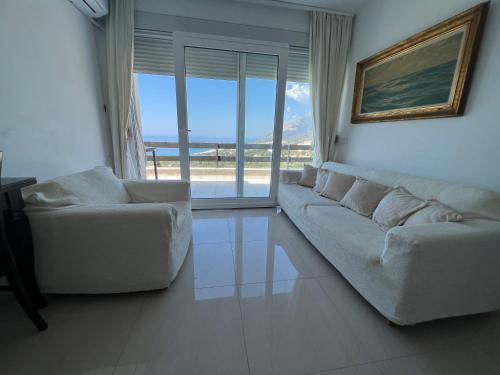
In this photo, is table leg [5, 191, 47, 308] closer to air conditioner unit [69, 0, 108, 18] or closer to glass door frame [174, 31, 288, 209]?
glass door frame [174, 31, 288, 209]

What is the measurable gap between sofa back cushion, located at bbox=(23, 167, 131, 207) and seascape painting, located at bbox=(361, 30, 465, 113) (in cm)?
293

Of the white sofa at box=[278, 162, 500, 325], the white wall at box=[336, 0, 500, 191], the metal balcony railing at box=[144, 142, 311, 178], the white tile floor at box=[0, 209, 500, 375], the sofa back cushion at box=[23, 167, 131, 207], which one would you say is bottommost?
the white tile floor at box=[0, 209, 500, 375]

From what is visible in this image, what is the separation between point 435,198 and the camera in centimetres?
156

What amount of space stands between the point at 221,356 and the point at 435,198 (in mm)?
1809

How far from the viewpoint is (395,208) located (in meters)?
1.63

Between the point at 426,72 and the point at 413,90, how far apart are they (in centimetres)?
16

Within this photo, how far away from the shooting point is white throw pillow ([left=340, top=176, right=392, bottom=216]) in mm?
1900

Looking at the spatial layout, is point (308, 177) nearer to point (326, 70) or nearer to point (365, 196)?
point (365, 196)

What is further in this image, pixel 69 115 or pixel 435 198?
pixel 69 115

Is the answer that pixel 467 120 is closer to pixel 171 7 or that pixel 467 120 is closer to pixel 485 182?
pixel 485 182

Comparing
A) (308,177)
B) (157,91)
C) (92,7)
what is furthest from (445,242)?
(92,7)

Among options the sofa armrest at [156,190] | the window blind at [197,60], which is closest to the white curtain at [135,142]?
the window blind at [197,60]

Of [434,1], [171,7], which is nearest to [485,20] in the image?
[434,1]

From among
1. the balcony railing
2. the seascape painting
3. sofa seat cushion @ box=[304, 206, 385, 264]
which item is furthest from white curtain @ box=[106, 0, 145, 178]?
the seascape painting
